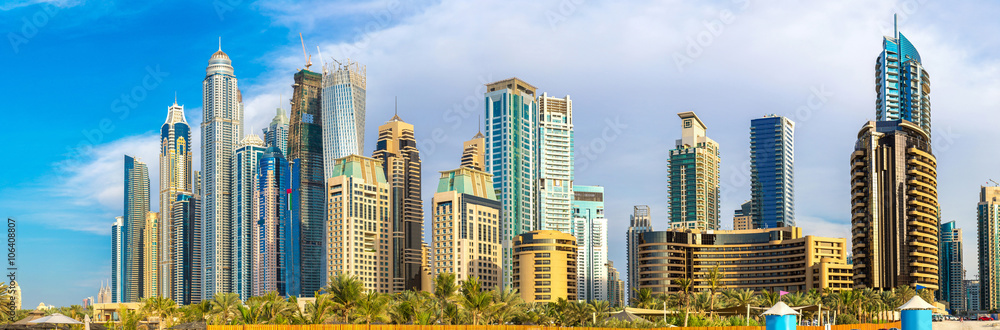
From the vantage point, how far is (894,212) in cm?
16162

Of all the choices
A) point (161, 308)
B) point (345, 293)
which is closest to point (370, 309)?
point (345, 293)

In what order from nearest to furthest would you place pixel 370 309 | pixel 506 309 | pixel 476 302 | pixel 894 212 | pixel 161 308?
pixel 370 309, pixel 476 302, pixel 161 308, pixel 506 309, pixel 894 212

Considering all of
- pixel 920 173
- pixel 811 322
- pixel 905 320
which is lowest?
pixel 811 322

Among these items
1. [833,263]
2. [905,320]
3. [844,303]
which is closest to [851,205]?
[833,263]

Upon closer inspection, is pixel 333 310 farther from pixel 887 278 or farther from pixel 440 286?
pixel 887 278

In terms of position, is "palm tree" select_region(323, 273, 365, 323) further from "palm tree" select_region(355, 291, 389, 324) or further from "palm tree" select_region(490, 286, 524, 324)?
"palm tree" select_region(490, 286, 524, 324)

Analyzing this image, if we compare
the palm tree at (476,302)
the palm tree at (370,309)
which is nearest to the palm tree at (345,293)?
the palm tree at (370,309)

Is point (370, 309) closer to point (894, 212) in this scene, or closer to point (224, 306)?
point (224, 306)

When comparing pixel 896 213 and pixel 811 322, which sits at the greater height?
pixel 896 213

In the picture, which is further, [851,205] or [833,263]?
[833,263]

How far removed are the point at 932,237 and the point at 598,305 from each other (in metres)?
95.9

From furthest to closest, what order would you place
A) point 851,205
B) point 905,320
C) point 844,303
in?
point 851,205
point 844,303
point 905,320

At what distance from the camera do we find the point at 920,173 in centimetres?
16338

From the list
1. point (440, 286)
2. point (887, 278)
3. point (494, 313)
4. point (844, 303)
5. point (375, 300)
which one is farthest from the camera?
point (887, 278)
